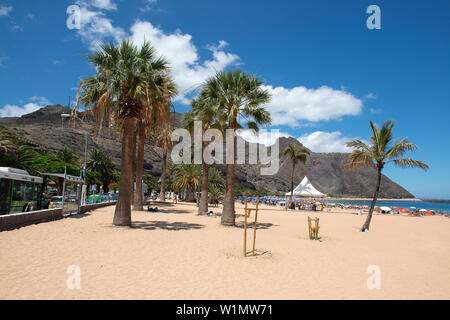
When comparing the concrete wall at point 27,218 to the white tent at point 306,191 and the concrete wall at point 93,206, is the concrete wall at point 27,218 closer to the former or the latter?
the concrete wall at point 93,206

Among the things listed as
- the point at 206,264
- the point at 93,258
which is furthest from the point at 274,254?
the point at 93,258

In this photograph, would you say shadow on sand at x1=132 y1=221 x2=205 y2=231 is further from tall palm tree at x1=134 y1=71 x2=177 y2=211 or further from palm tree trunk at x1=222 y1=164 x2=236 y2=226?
tall palm tree at x1=134 y1=71 x2=177 y2=211

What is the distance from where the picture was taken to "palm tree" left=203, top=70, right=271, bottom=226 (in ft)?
50.5

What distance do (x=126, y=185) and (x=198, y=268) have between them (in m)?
7.46

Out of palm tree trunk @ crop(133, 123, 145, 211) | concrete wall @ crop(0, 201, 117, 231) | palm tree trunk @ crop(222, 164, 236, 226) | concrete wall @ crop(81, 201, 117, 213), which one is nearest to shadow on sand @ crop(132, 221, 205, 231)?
palm tree trunk @ crop(222, 164, 236, 226)

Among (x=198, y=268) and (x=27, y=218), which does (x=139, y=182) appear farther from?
(x=198, y=268)

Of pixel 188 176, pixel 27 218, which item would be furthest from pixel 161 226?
pixel 188 176

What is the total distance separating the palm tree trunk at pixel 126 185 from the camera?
42.3ft

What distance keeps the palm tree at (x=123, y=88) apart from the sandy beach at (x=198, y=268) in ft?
8.54

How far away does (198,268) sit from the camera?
6.92m

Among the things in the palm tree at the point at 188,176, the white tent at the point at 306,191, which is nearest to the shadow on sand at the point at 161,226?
the palm tree at the point at 188,176
